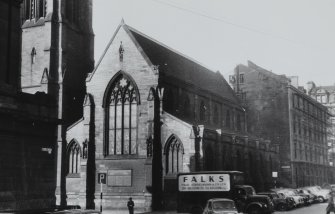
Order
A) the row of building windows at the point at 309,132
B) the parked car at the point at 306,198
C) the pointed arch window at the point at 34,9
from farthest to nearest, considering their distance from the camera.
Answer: the row of building windows at the point at 309,132
the pointed arch window at the point at 34,9
the parked car at the point at 306,198

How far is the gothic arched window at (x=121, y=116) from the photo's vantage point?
133ft

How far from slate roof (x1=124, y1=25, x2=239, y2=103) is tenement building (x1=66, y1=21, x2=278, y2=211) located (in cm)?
22

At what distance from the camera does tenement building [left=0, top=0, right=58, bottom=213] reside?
19422 millimetres

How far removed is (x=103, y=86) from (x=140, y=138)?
596 cm

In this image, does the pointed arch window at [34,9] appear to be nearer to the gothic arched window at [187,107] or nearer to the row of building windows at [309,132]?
the gothic arched window at [187,107]

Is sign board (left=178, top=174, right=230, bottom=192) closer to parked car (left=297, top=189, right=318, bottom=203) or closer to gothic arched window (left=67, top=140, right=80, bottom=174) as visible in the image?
gothic arched window (left=67, top=140, right=80, bottom=174)

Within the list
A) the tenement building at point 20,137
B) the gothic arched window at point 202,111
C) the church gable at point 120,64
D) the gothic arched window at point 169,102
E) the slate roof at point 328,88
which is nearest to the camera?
the tenement building at point 20,137

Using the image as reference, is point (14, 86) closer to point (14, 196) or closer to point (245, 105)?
point (14, 196)

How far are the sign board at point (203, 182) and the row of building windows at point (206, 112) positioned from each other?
36.4 ft

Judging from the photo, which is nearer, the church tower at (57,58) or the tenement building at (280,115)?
the church tower at (57,58)

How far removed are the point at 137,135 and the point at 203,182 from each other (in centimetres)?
1096

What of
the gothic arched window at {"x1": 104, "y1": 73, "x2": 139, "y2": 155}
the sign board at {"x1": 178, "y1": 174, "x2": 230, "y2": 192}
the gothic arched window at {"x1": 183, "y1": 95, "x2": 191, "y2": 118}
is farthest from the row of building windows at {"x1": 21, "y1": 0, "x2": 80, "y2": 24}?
the sign board at {"x1": 178, "y1": 174, "x2": 230, "y2": 192}

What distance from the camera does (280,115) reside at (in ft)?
197

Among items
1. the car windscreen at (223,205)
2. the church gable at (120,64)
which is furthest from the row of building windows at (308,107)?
the car windscreen at (223,205)
